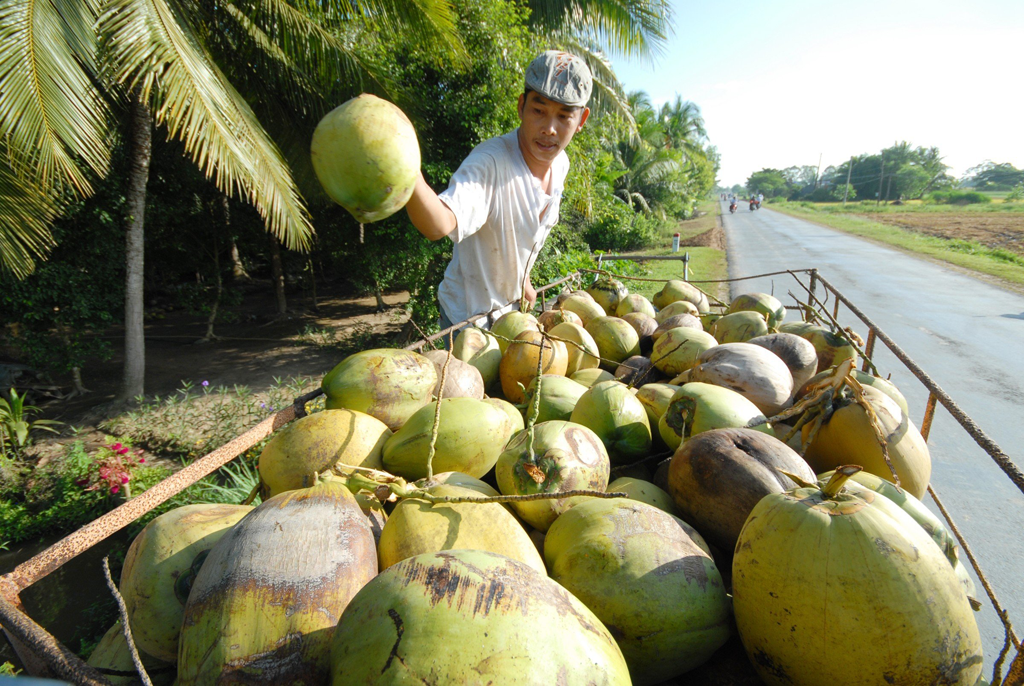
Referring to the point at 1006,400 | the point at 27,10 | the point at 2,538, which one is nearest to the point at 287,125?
the point at 27,10

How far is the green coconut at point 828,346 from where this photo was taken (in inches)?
90.2

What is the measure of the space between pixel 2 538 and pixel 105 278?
10.2 feet

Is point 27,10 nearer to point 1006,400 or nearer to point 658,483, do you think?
point 658,483

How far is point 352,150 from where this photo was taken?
127 cm

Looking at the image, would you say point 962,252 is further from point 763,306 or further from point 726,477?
point 726,477

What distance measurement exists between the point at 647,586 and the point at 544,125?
2084mm

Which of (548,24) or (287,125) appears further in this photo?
(548,24)

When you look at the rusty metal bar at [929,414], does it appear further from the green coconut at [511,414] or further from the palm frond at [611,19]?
the palm frond at [611,19]

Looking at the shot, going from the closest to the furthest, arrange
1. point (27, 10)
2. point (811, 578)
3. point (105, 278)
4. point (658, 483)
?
point (811, 578), point (658, 483), point (27, 10), point (105, 278)

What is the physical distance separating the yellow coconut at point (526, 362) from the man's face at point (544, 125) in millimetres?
921

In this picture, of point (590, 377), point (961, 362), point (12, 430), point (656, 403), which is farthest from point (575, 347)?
point (961, 362)

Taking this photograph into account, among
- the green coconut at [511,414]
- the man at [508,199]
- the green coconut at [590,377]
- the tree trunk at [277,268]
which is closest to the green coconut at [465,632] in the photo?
the green coconut at [511,414]

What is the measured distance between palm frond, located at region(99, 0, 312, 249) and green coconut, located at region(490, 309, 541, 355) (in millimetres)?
3061

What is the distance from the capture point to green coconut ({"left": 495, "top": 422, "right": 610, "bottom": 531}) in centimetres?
132
